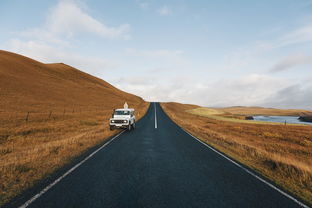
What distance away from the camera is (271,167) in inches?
289

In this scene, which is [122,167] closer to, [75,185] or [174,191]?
[75,185]

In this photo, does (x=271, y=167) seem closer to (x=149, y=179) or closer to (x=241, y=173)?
(x=241, y=173)

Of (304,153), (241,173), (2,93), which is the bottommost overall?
(304,153)

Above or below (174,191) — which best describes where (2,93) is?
above

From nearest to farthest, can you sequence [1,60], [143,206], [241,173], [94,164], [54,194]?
[143,206]
[54,194]
[241,173]
[94,164]
[1,60]

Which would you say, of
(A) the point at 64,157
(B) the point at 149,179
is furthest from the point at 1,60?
(B) the point at 149,179

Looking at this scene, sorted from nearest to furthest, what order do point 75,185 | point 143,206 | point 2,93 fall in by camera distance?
1. point 143,206
2. point 75,185
3. point 2,93

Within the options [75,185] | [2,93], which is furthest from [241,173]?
[2,93]

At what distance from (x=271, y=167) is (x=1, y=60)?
91.9 meters

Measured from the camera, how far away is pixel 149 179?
5.23 meters

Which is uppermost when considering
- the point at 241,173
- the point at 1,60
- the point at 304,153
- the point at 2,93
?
the point at 1,60

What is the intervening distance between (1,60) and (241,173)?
91.5 metres

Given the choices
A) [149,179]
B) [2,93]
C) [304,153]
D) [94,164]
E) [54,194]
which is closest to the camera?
[54,194]

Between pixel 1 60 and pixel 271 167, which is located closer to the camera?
pixel 271 167
